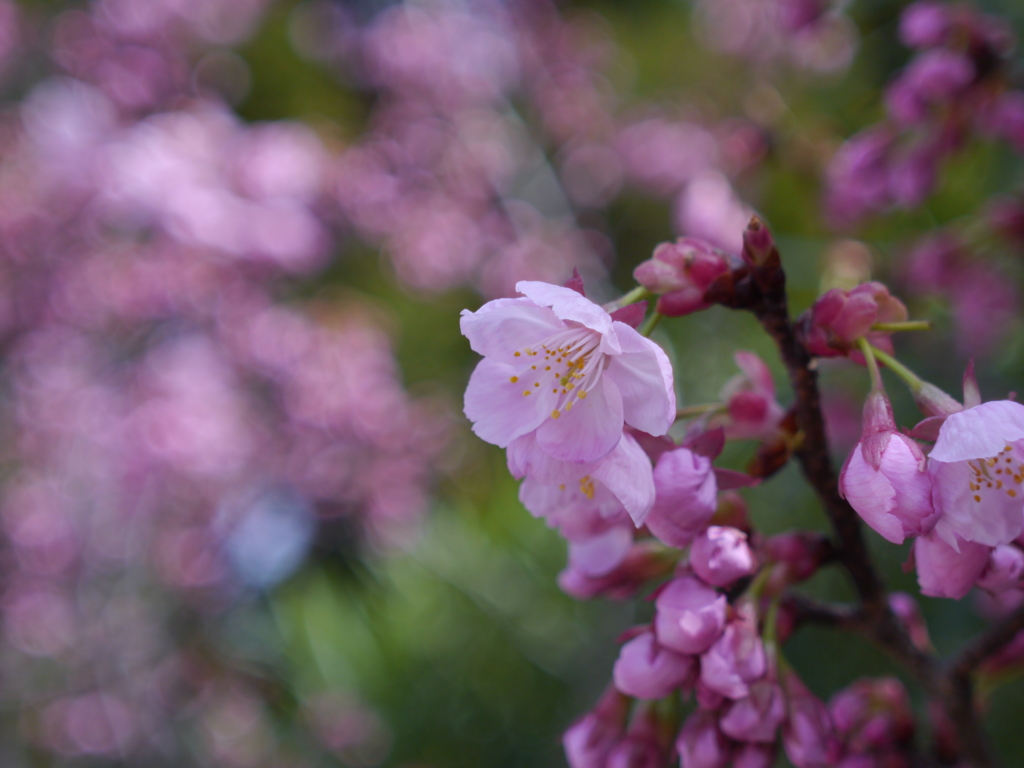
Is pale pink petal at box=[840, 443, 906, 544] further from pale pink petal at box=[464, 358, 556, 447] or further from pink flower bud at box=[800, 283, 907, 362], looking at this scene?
pale pink petal at box=[464, 358, 556, 447]

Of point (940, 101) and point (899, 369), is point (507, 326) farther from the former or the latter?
point (940, 101)

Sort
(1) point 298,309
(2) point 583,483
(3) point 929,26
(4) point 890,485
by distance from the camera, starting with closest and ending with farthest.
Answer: (4) point 890,485, (2) point 583,483, (3) point 929,26, (1) point 298,309

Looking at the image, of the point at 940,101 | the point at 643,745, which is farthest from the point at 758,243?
the point at 940,101

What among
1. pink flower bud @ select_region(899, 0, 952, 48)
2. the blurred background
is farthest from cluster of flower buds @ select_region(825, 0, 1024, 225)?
the blurred background

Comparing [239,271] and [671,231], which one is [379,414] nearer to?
[239,271]

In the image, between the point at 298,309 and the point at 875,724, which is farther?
the point at 298,309

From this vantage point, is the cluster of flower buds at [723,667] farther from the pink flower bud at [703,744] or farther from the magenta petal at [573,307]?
the magenta petal at [573,307]

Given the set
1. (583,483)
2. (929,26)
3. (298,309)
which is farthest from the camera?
(298,309)
